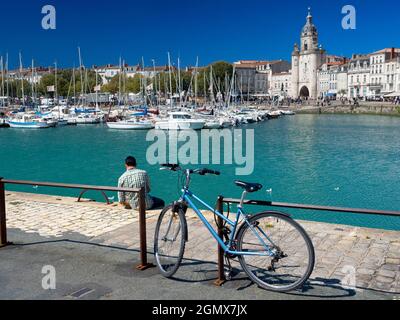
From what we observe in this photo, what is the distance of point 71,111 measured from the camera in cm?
8406

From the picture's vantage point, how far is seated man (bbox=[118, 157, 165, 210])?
10.7 meters

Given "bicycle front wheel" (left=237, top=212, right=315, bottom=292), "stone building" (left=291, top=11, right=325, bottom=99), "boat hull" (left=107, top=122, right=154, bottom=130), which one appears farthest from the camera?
"stone building" (left=291, top=11, right=325, bottom=99)

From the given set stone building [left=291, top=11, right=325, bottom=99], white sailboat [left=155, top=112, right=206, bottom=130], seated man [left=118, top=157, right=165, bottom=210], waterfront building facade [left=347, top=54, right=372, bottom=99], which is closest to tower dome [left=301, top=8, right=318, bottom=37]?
stone building [left=291, top=11, right=325, bottom=99]

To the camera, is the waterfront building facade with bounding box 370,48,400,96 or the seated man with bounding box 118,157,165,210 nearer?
the seated man with bounding box 118,157,165,210

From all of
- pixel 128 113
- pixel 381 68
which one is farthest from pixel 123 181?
pixel 381 68

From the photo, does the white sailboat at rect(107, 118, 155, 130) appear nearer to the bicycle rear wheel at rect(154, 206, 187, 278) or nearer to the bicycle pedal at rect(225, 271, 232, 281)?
the bicycle rear wheel at rect(154, 206, 187, 278)

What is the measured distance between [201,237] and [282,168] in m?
22.5

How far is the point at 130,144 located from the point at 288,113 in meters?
69.2

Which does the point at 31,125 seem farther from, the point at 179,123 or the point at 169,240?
the point at 169,240

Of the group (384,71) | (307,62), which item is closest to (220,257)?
(384,71)

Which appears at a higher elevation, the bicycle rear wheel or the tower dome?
the tower dome

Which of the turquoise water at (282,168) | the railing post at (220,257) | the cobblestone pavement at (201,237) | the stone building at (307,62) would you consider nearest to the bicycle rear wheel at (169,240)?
the cobblestone pavement at (201,237)
